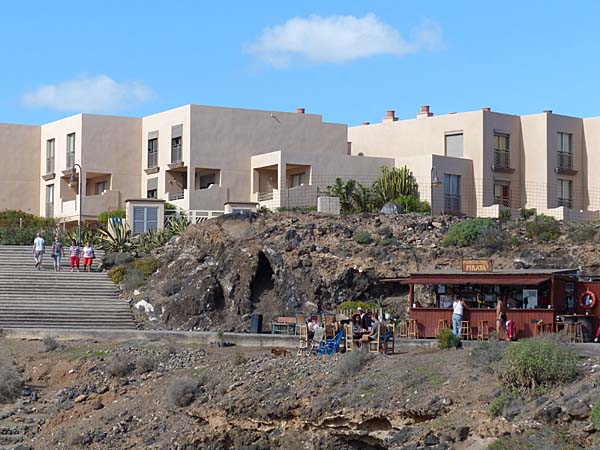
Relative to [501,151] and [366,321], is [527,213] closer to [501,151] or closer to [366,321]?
[501,151]

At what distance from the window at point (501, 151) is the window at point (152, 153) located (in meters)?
16.9

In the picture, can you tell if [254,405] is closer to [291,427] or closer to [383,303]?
[291,427]

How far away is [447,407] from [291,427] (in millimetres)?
4341

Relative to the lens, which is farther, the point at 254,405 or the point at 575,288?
the point at 575,288

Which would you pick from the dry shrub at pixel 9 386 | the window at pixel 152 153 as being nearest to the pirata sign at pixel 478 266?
the dry shrub at pixel 9 386

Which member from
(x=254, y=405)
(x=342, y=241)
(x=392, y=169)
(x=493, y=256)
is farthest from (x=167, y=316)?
(x=392, y=169)

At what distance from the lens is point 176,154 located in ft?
198

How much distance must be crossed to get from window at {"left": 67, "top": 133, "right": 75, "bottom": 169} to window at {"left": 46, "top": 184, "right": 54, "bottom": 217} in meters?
2.70

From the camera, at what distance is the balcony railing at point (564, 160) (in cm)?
6066

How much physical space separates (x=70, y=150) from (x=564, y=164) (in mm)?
25143

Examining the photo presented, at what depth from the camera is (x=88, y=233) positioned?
54.9m

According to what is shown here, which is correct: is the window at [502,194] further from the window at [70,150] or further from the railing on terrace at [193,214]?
the window at [70,150]

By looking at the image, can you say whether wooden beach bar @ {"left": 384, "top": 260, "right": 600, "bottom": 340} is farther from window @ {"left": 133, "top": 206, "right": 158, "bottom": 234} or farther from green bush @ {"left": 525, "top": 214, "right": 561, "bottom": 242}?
window @ {"left": 133, "top": 206, "right": 158, "bottom": 234}

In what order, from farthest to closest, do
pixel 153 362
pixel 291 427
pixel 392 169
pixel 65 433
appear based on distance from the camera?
1. pixel 392 169
2. pixel 153 362
3. pixel 65 433
4. pixel 291 427
